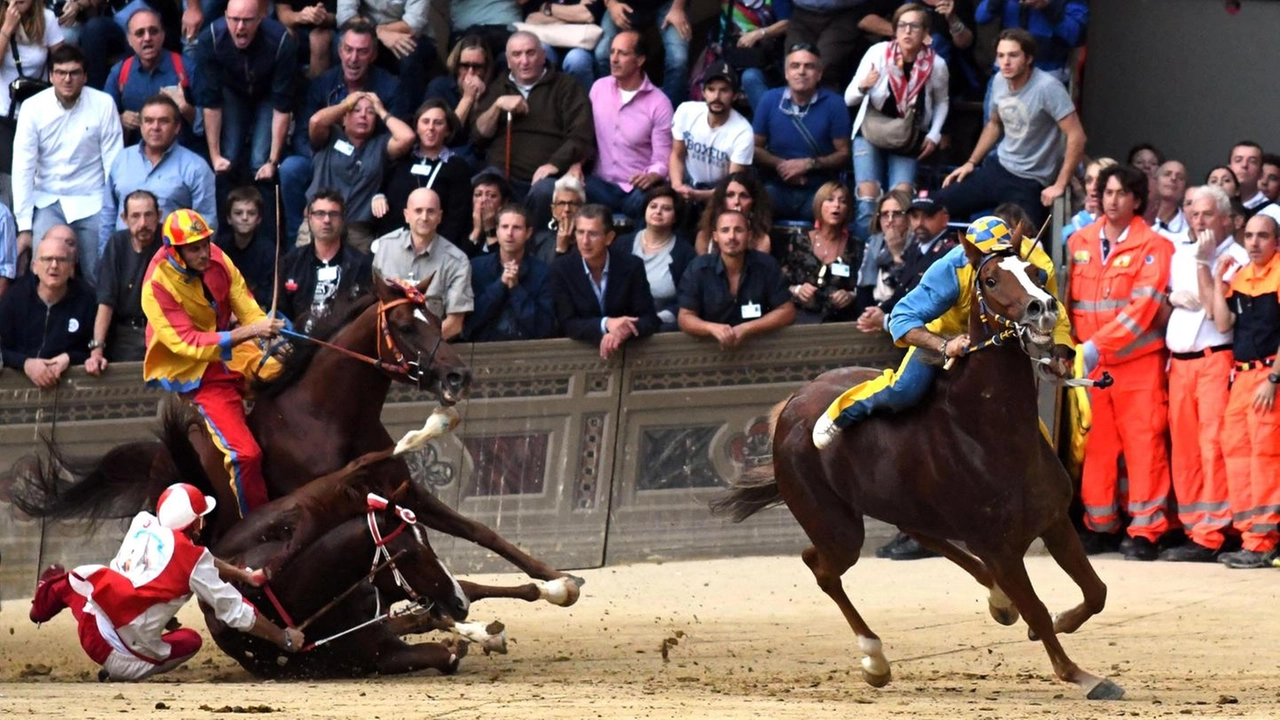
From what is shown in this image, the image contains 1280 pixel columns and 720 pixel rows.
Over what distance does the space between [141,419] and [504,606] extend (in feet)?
9.08

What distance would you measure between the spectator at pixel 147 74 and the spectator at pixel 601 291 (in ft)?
11.6

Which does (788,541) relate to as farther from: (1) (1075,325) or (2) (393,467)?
(2) (393,467)

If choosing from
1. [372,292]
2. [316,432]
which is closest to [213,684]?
[316,432]

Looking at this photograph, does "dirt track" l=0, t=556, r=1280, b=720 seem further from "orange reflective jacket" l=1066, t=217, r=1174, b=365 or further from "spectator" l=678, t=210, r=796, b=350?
"spectator" l=678, t=210, r=796, b=350

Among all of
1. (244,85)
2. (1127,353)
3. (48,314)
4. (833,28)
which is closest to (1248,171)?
(1127,353)

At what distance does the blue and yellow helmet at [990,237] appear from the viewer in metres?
8.76

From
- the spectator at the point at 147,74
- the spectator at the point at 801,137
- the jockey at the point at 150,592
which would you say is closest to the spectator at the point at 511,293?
the spectator at the point at 801,137

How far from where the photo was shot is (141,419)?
13.0m

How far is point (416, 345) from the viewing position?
1026 centimetres

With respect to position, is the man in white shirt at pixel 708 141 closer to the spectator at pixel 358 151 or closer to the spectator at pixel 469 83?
the spectator at pixel 469 83

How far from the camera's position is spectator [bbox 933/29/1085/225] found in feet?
44.1

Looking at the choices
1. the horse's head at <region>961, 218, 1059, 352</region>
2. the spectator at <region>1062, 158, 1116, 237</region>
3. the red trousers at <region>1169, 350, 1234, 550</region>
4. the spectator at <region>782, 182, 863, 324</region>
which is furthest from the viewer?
the spectator at <region>782, 182, 863, 324</region>

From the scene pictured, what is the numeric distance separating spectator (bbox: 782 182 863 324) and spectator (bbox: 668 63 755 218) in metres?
0.82

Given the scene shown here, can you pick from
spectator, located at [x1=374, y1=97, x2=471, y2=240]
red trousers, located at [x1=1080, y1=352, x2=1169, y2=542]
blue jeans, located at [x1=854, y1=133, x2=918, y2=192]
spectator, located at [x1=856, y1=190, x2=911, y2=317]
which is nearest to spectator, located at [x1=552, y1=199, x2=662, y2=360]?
spectator, located at [x1=374, y1=97, x2=471, y2=240]
